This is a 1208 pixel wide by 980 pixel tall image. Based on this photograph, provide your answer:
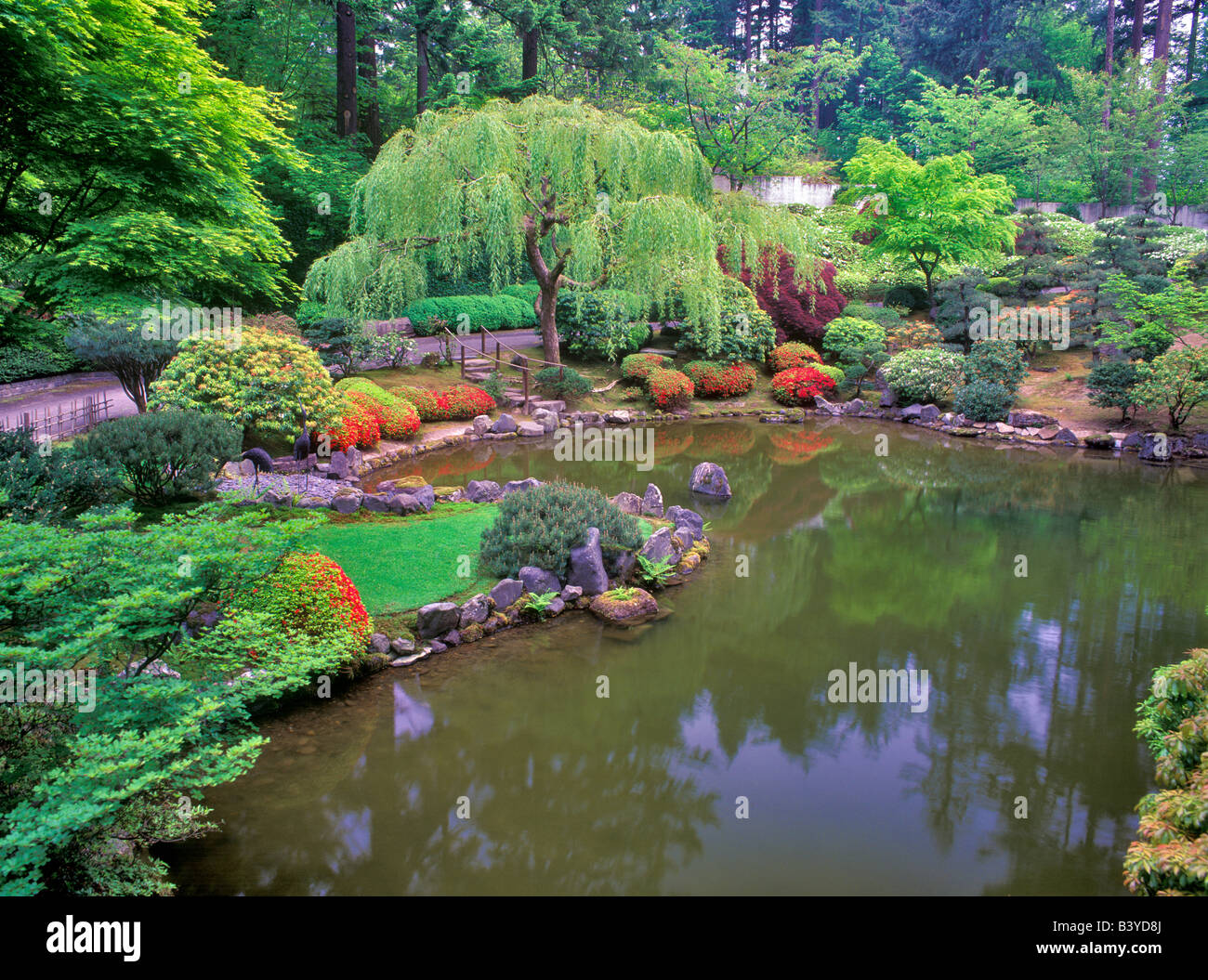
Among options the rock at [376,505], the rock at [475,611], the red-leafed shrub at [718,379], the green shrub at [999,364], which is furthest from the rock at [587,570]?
the green shrub at [999,364]

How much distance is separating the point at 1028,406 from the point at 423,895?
18.0m

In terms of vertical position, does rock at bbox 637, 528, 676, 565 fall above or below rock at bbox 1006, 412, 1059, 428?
below

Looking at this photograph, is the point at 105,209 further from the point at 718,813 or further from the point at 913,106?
the point at 913,106

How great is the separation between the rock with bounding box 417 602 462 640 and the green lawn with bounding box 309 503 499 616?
0.34m

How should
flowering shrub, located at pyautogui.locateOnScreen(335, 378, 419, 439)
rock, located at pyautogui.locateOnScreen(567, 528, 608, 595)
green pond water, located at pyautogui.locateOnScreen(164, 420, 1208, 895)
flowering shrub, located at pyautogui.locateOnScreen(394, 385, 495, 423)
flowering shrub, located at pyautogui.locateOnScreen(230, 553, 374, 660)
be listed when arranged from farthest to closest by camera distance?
flowering shrub, located at pyautogui.locateOnScreen(394, 385, 495, 423)
flowering shrub, located at pyautogui.locateOnScreen(335, 378, 419, 439)
rock, located at pyautogui.locateOnScreen(567, 528, 608, 595)
flowering shrub, located at pyautogui.locateOnScreen(230, 553, 374, 660)
green pond water, located at pyautogui.locateOnScreen(164, 420, 1208, 895)

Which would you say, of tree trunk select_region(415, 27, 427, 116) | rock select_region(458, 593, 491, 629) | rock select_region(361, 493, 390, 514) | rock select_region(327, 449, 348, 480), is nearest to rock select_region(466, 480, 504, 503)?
rock select_region(361, 493, 390, 514)

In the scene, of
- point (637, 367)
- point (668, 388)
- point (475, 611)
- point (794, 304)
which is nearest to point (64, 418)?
point (475, 611)

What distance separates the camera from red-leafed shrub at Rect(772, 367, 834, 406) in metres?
19.7

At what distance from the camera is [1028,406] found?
60.2 feet

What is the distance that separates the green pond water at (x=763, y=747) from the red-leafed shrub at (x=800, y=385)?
974 centimetres

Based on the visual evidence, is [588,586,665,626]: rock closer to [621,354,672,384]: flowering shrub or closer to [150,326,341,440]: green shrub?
[150,326,341,440]: green shrub

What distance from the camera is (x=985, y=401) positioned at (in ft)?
57.5

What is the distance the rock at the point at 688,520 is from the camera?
10281 millimetres
